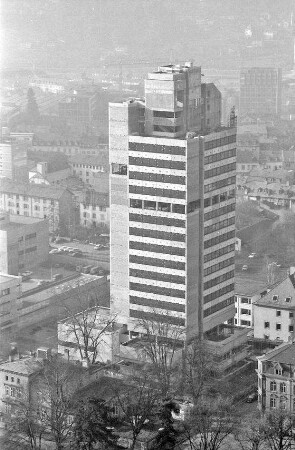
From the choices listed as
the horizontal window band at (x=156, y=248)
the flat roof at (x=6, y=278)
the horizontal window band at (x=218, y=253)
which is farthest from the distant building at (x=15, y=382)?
the flat roof at (x=6, y=278)

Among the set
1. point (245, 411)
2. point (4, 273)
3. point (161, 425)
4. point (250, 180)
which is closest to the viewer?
point (161, 425)

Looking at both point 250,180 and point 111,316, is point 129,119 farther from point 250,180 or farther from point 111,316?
point 250,180

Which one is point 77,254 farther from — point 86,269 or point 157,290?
point 157,290

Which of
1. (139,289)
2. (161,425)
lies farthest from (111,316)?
(161,425)

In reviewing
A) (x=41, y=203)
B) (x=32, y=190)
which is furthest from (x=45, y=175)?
(x=41, y=203)

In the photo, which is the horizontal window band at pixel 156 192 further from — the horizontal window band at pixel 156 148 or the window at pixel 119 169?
the horizontal window band at pixel 156 148

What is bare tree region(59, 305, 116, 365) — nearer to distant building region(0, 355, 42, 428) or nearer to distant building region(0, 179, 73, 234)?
distant building region(0, 355, 42, 428)

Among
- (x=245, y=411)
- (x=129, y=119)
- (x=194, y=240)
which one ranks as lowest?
(x=245, y=411)
